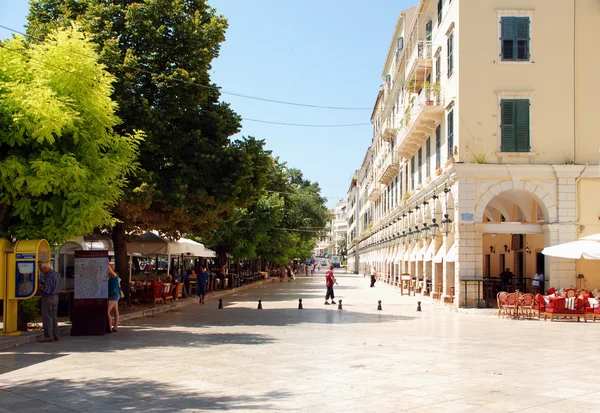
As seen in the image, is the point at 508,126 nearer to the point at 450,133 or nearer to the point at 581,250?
the point at 450,133

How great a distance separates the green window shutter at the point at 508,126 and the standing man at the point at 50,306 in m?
17.7

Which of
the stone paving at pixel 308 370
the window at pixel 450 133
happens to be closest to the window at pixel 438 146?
the window at pixel 450 133

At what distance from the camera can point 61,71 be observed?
1519 cm

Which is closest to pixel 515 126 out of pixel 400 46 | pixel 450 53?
pixel 450 53

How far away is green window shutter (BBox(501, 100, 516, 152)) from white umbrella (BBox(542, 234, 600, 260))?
5.02m

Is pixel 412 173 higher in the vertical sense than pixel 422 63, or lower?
lower

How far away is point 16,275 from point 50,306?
3.63 ft

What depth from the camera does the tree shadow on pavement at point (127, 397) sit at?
7.97 meters

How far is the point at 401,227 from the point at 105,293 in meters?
30.1

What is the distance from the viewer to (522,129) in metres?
25.2

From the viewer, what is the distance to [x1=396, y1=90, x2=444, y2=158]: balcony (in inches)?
1120

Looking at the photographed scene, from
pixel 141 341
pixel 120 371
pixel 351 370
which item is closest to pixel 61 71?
pixel 141 341

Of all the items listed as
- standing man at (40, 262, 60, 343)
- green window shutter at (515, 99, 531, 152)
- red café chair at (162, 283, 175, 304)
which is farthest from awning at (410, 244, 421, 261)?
standing man at (40, 262, 60, 343)

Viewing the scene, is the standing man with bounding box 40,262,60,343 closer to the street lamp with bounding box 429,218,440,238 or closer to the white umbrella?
the white umbrella
